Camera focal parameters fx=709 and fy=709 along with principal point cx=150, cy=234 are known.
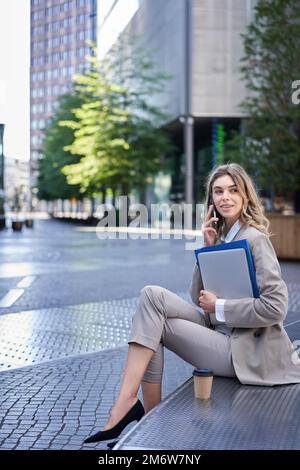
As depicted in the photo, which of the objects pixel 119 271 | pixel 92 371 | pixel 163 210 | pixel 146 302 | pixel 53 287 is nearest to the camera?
pixel 146 302

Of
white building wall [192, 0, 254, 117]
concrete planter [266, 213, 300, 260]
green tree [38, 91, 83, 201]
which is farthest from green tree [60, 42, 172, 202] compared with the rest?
concrete planter [266, 213, 300, 260]

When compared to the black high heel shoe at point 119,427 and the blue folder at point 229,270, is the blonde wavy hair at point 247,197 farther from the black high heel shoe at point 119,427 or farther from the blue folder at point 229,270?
the black high heel shoe at point 119,427

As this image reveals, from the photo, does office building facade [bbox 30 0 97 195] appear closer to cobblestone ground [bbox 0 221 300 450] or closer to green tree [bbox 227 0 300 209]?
cobblestone ground [bbox 0 221 300 450]

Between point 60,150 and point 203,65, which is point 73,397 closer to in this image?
point 203,65

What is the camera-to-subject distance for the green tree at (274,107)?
1787cm

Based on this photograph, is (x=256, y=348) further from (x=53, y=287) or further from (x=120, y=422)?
(x=53, y=287)

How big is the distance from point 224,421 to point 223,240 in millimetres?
1279

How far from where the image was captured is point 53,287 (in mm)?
11883

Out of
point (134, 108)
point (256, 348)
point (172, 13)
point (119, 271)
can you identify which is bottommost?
point (119, 271)

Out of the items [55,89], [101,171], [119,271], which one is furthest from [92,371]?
[55,89]

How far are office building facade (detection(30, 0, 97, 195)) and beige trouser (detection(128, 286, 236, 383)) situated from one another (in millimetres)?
4034

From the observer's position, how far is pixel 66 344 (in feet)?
22.5

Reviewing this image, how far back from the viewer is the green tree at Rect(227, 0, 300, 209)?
703 inches

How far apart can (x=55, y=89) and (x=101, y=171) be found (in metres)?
14.0
